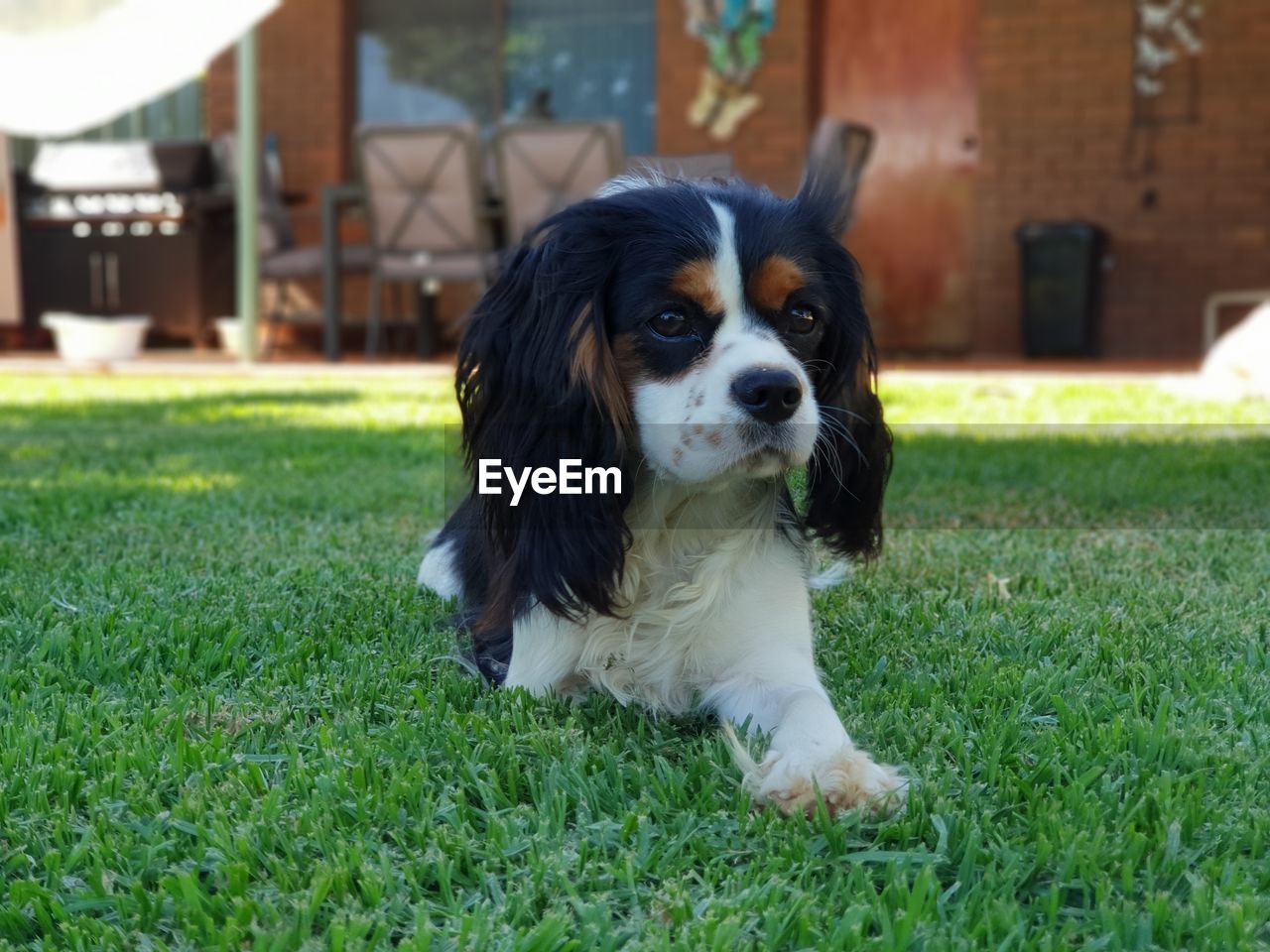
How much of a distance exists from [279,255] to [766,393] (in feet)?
32.0

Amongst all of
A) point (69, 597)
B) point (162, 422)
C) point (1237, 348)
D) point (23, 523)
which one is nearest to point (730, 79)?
point (1237, 348)

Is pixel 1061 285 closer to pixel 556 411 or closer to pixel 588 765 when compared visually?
pixel 556 411

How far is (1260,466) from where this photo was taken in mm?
4570

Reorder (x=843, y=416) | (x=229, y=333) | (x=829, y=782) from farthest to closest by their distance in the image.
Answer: (x=229, y=333), (x=843, y=416), (x=829, y=782)

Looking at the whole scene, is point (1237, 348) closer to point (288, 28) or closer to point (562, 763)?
point (562, 763)

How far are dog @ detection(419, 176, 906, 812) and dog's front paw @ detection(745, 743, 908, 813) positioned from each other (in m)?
0.16

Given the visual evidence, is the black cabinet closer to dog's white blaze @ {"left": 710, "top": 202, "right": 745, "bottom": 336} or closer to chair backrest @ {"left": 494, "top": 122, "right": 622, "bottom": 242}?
chair backrest @ {"left": 494, "top": 122, "right": 622, "bottom": 242}

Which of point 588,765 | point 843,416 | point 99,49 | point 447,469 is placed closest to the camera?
point 588,765

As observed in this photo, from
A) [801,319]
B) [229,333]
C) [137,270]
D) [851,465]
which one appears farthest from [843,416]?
[137,270]

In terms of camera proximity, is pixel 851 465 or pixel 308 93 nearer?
pixel 851 465

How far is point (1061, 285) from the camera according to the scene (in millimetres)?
10453

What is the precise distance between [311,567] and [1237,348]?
5.48 meters

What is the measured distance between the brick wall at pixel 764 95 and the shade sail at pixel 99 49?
14.8ft

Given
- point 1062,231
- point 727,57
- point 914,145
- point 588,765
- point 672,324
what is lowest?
point 588,765
